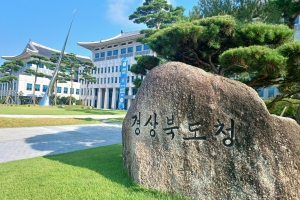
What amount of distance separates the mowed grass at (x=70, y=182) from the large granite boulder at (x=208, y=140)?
0.85 feet

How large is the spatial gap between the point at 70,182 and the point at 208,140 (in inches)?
87.9

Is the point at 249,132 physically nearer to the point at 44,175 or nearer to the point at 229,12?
the point at 44,175

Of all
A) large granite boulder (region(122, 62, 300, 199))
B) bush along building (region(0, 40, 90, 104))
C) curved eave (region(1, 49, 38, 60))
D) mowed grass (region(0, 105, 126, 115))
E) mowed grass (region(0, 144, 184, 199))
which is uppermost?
curved eave (region(1, 49, 38, 60))

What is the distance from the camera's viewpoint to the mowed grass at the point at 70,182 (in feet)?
9.93

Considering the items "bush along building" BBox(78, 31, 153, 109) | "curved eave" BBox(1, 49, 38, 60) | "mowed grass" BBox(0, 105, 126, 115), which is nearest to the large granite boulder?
"mowed grass" BBox(0, 105, 126, 115)

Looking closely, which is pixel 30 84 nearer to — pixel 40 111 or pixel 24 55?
pixel 24 55

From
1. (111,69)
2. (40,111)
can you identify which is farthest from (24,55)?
(40,111)

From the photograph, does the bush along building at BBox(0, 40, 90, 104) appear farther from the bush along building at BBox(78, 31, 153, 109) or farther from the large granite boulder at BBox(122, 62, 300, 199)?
the large granite boulder at BBox(122, 62, 300, 199)

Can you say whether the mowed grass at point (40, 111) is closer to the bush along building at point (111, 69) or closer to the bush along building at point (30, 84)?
the bush along building at point (30, 84)

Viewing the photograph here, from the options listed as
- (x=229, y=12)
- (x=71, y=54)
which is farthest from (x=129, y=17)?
(x=71, y=54)

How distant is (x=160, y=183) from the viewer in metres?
3.10

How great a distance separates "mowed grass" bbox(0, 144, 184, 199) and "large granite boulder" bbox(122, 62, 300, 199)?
260 millimetres

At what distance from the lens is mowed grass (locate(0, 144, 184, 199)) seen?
9.93 feet

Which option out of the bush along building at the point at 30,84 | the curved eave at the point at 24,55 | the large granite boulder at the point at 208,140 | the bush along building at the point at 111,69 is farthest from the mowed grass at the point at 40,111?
the curved eave at the point at 24,55
